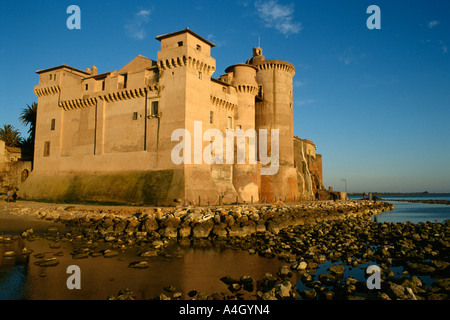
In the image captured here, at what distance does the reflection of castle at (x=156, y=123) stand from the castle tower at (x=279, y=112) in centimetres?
12

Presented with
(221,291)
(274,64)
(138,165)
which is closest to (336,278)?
(221,291)

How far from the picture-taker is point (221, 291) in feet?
24.8

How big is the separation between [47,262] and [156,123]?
17.3 metres

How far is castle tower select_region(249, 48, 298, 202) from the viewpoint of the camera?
114 ft

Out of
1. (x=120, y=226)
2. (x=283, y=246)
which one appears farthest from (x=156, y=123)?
(x=283, y=246)

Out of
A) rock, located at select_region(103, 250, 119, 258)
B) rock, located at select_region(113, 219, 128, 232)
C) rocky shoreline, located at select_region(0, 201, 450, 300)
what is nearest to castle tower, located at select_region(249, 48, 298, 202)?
rocky shoreline, located at select_region(0, 201, 450, 300)

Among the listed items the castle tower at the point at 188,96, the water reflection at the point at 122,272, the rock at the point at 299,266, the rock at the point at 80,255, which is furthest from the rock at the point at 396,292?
the castle tower at the point at 188,96

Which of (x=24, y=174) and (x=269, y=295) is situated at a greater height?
(x=24, y=174)

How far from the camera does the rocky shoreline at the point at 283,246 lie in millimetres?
7363

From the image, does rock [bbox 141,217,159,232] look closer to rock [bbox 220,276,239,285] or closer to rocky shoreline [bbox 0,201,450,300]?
rocky shoreline [bbox 0,201,450,300]

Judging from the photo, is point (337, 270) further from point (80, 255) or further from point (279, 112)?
point (279, 112)

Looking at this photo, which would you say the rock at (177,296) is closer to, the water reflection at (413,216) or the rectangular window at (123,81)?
the rectangular window at (123,81)

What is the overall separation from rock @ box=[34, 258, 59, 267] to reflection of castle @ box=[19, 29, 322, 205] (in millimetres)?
12555

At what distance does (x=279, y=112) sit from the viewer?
35.2m
